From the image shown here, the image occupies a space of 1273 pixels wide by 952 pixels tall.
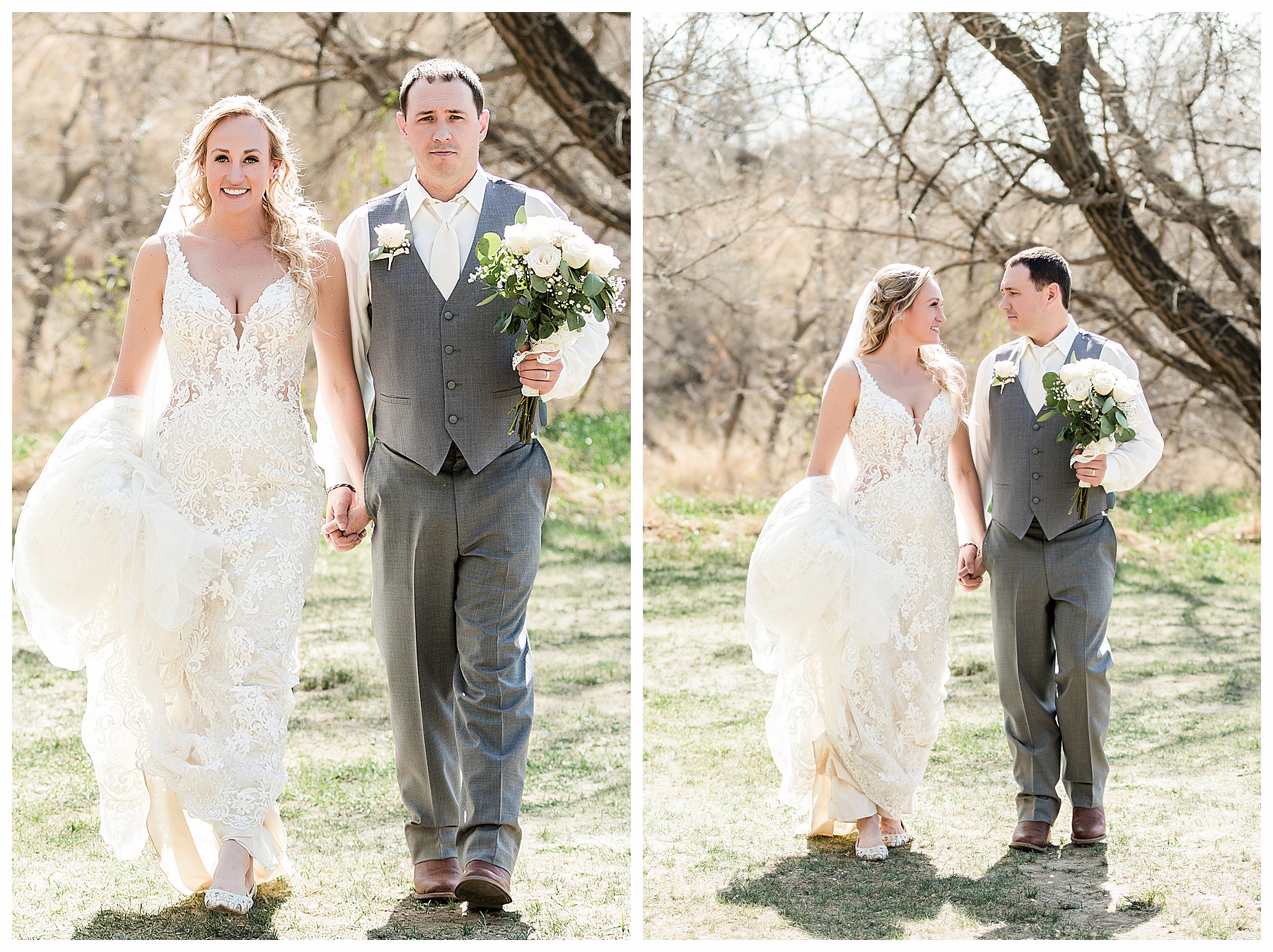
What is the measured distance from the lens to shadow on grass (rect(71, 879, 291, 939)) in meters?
3.66

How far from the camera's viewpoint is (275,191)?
391cm

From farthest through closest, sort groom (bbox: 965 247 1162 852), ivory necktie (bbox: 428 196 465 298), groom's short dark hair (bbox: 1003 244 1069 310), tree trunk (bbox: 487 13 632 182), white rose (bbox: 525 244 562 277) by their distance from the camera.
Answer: tree trunk (bbox: 487 13 632 182), groom's short dark hair (bbox: 1003 244 1069 310), groom (bbox: 965 247 1162 852), ivory necktie (bbox: 428 196 465 298), white rose (bbox: 525 244 562 277)

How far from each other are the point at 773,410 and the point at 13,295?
31.6 ft

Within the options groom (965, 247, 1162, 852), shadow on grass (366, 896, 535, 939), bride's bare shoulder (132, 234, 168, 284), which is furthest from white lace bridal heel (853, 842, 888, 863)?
bride's bare shoulder (132, 234, 168, 284)

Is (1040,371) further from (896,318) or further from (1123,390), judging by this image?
(896,318)

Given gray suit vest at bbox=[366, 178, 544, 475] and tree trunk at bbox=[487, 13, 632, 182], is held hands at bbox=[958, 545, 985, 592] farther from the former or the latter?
tree trunk at bbox=[487, 13, 632, 182]

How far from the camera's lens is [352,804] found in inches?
200

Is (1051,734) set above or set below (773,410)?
below

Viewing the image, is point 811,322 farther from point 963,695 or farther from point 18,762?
point 18,762

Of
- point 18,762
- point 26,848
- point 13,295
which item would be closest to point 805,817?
point 26,848

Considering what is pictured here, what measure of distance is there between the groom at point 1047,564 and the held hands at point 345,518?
7.37 ft

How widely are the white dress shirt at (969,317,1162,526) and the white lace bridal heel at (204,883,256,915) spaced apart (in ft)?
9.53

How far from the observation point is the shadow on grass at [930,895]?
388 cm

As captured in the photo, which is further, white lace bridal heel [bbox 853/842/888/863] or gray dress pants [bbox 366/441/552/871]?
white lace bridal heel [bbox 853/842/888/863]
